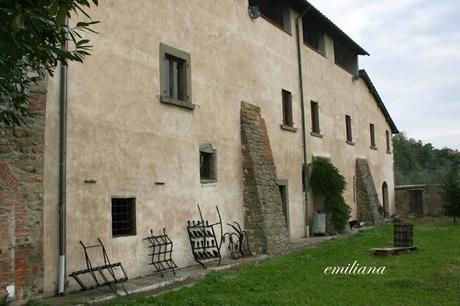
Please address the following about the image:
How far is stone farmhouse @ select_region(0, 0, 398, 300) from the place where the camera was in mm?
7754

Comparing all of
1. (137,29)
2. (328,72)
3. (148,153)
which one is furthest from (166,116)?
(328,72)

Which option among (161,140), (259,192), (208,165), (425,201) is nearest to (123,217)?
(161,140)

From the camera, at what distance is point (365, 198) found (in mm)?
22094

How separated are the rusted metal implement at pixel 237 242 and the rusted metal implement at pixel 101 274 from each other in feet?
12.5

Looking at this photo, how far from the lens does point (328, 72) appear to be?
20.4 metres

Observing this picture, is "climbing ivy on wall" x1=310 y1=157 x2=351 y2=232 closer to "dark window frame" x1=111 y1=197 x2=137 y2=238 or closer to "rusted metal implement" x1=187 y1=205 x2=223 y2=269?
"rusted metal implement" x1=187 y1=205 x2=223 y2=269

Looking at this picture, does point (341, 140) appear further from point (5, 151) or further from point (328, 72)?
point (5, 151)

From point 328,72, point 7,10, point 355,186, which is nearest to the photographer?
point 7,10

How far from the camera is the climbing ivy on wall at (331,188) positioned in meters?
17.6

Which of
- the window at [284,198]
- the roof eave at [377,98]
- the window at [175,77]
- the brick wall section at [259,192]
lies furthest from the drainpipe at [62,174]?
the roof eave at [377,98]

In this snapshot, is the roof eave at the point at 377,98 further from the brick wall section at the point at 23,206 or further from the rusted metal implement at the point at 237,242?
the brick wall section at the point at 23,206

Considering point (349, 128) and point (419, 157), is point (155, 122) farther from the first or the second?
point (419, 157)

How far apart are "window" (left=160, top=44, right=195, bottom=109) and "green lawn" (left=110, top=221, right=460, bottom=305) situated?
160 inches

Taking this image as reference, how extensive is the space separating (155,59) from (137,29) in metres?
0.78
